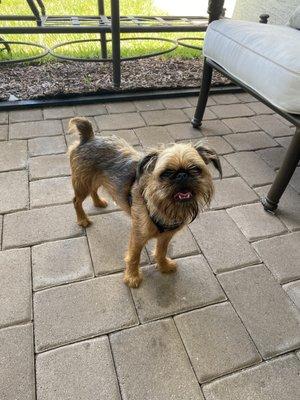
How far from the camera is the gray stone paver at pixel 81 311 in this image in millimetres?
1847

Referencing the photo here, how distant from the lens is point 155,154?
63.4 inches

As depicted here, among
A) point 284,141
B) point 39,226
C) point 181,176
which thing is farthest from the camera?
point 284,141

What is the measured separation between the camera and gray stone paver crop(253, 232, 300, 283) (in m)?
2.27

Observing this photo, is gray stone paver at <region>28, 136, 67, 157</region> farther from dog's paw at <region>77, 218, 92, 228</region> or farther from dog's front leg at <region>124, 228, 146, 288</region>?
dog's front leg at <region>124, 228, 146, 288</region>

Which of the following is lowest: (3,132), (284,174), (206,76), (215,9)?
(3,132)

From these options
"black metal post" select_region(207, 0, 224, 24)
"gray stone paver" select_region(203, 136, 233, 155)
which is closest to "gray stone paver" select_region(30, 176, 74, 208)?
"gray stone paver" select_region(203, 136, 233, 155)

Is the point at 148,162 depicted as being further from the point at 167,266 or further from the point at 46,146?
the point at 46,146

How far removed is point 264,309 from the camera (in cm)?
205

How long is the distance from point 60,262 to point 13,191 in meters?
0.89

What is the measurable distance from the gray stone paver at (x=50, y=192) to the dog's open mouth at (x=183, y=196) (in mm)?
1384

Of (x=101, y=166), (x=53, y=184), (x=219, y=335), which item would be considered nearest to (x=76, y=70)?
(x=53, y=184)

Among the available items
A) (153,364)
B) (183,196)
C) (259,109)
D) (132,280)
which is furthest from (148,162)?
(259,109)

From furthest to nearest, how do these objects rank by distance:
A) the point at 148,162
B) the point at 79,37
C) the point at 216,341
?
the point at 79,37 → the point at 216,341 → the point at 148,162

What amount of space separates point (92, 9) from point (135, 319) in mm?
6277
